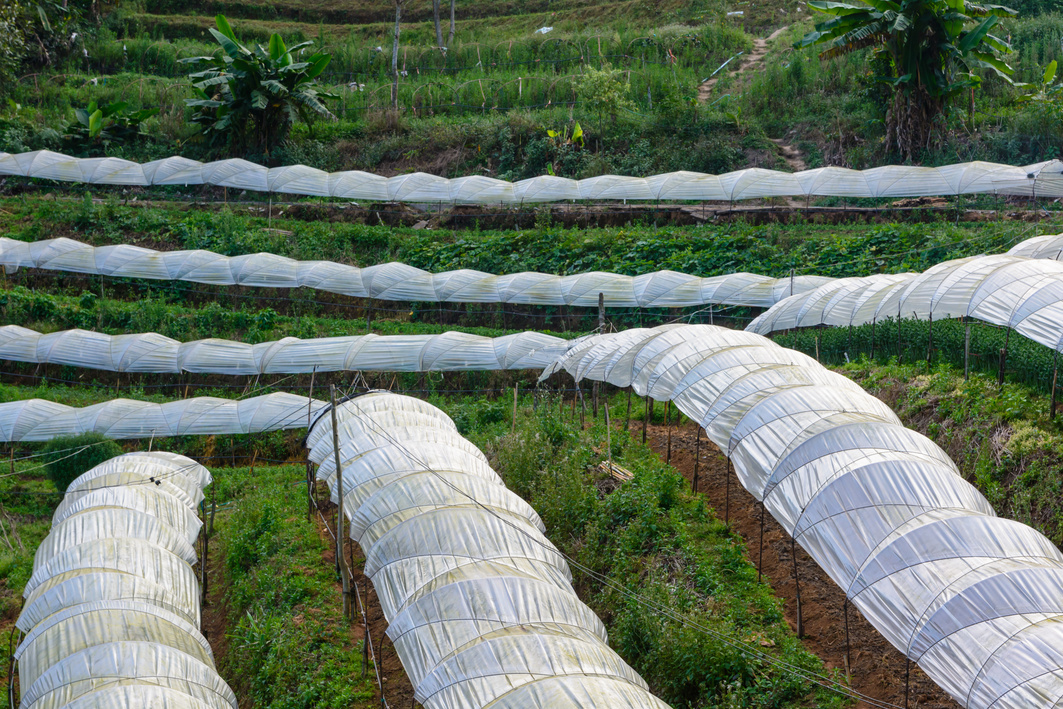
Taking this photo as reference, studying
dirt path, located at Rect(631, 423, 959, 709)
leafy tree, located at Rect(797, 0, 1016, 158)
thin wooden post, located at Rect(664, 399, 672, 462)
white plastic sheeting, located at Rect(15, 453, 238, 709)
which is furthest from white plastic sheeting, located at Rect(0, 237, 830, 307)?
white plastic sheeting, located at Rect(15, 453, 238, 709)

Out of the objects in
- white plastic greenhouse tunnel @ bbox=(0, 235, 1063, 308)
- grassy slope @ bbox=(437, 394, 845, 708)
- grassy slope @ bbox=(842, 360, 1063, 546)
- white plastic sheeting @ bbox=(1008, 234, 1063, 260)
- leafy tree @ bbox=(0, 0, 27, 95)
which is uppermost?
leafy tree @ bbox=(0, 0, 27, 95)

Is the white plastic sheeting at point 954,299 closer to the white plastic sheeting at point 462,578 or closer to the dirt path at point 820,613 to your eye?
the dirt path at point 820,613

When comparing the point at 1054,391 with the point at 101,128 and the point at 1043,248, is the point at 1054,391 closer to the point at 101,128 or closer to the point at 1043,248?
the point at 1043,248

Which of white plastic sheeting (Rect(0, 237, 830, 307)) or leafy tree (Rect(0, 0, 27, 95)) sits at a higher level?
leafy tree (Rect(0, 0, 27, 95))

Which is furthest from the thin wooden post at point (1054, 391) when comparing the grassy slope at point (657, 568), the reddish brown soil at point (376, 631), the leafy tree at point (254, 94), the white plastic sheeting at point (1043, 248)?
the leafy tree at point (254, 94)

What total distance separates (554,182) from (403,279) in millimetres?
7670

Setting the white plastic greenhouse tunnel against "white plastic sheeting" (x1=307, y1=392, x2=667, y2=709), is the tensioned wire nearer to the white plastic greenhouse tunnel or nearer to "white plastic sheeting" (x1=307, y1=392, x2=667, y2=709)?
"white plastic sheeting" (x1=307, y1=392, x2=667, y2=709)

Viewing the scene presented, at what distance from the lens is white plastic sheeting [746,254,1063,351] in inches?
535

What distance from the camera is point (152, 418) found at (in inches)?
786

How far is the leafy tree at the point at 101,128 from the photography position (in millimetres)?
37344

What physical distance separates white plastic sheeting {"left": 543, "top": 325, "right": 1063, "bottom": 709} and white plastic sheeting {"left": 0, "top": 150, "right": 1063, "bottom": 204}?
15088 mm

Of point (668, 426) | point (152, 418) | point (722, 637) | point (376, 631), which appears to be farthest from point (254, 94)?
point (722, 637)

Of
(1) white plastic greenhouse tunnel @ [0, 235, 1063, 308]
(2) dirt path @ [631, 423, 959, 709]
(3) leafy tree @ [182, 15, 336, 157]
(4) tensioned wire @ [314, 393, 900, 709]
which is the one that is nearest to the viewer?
(4) tensioned wire @ [314, 393, 900, 709]

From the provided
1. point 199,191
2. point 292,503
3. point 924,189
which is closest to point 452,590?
point 292,503
